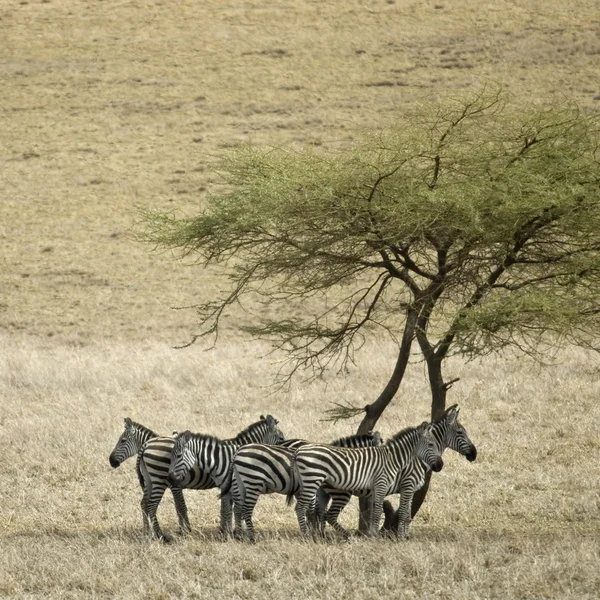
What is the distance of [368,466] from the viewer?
11906mm

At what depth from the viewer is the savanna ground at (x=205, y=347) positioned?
33.7 ft

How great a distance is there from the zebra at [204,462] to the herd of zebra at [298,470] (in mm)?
12

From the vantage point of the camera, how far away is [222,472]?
12047mm

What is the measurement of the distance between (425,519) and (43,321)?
2173 centimetres

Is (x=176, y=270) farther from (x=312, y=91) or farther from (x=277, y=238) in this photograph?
(x=277, y=238)

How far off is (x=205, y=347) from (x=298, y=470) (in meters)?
16.5

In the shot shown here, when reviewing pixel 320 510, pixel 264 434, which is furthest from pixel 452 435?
pixel 264 434

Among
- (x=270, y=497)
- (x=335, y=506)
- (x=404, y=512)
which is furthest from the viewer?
(x=270, y=497)

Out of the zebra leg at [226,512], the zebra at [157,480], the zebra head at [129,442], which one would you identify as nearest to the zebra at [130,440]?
the zebra head at [129,442]

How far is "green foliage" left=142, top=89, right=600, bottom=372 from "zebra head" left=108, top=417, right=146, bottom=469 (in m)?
2.14

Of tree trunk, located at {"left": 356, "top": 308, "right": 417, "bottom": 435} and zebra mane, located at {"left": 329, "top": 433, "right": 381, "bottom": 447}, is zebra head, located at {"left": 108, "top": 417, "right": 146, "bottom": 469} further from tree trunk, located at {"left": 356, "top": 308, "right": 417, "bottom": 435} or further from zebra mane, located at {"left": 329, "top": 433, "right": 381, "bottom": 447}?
tree trunk, located at {"left": 356, "top": 308, "right": 417, "bottom": 435}

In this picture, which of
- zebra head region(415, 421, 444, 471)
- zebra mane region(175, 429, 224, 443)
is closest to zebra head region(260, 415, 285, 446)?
zebra mane region(175, 429, 224, 443)

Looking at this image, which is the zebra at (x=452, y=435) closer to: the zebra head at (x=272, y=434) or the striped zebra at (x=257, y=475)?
the striped zebra at (x=257, y=475)

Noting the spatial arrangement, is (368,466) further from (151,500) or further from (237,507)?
(151,500)
